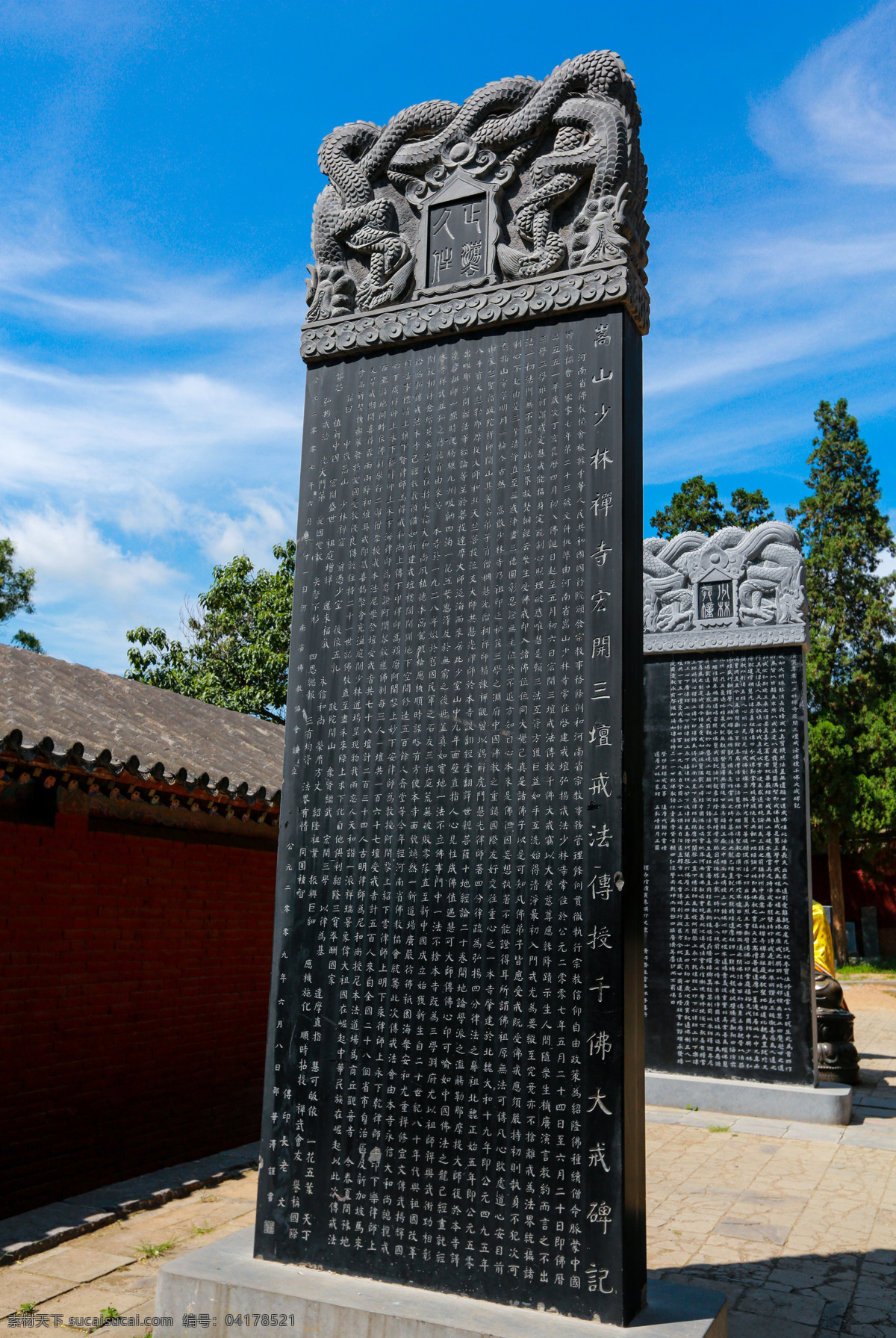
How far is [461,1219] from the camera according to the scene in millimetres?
2842

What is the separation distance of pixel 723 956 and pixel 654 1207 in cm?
236

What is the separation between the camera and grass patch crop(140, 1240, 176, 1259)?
3.98 meters

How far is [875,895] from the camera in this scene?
62.3ft

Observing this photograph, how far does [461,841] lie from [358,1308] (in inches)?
52.1

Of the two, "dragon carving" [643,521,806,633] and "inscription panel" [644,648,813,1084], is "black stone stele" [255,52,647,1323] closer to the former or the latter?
"dragon carving" [643,521,806,633]

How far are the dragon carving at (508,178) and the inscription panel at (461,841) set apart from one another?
0.31 m

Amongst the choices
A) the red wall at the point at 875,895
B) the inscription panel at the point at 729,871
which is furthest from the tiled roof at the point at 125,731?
the red wall at the point at 875,895

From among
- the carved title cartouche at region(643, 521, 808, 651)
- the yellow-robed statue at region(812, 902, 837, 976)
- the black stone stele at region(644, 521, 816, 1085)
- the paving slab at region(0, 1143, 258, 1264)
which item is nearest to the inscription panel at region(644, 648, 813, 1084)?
the black stone stele at region(644, 521, 816, 1085)

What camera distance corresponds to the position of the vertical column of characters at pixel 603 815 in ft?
8.82

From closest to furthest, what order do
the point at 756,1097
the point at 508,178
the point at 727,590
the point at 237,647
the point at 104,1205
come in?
→ the point at 508,178
the point at 104,1205
the point at 756,1097
the point at 727,590
the point at 237,647

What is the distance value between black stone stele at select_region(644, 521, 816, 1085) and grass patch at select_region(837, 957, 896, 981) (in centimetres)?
1102

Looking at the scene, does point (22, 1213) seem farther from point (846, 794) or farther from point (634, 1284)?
point (846, 794)

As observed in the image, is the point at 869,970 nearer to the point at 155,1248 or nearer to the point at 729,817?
the point at 729,817

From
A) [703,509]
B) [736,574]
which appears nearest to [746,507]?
[703,509]
